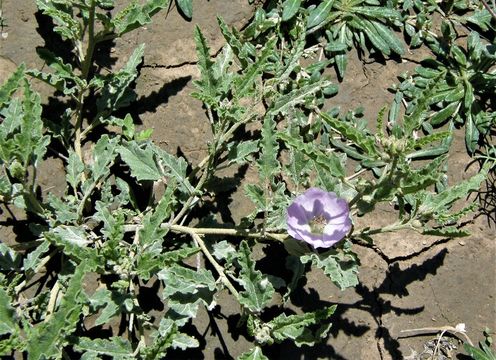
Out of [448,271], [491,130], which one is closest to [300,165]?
[448,271]

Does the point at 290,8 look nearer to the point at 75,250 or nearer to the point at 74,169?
the point at 74,169

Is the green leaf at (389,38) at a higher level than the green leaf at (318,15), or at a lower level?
lower

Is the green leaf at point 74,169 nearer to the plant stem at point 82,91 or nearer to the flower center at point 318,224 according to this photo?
the plant stem at point 82,91

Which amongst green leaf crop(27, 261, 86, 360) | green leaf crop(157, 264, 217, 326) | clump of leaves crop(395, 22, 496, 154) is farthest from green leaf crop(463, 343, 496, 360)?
green leaf crop(27, 261, 86, 360)

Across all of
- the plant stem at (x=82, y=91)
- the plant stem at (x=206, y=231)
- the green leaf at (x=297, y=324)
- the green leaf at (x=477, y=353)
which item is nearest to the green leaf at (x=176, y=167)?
the plant stem at (x=206, y=231)

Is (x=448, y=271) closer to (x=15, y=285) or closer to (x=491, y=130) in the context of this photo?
(x=491, y=130)

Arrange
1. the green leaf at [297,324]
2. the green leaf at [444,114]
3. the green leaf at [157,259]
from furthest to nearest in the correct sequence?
1. the green leaf at [444,114]
2. the green leaf at [297,324]
3. the green leaf at [157,259]

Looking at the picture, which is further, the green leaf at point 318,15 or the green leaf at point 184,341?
the green leaf at point 318,15
